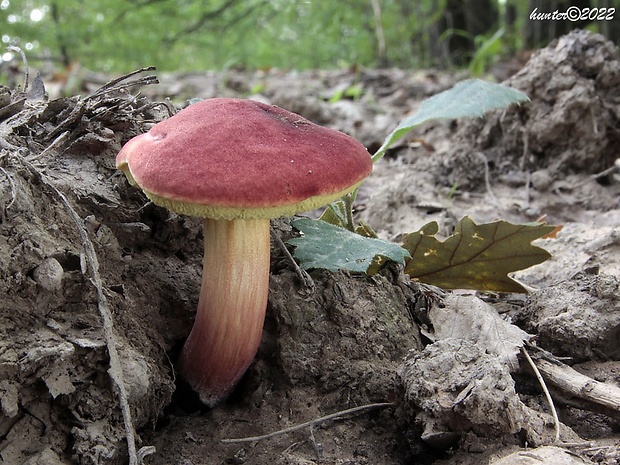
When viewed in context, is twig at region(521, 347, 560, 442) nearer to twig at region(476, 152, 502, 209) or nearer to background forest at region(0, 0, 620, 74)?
twig at region(476, 152, 502, 209)

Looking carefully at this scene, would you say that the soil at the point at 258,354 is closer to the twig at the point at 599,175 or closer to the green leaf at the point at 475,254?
the green leaf at the point at 475,254

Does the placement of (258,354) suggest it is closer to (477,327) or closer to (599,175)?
(477,327)

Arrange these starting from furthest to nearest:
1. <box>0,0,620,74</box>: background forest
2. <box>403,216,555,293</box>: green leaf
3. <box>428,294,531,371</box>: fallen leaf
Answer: <box>0,0,620,74</box>: background forest, <box>403,216,555,293</box>: green leaf, <box>428,294,531,371</box>: fallen leaf

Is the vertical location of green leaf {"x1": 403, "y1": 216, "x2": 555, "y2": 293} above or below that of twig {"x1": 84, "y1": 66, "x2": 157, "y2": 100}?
below

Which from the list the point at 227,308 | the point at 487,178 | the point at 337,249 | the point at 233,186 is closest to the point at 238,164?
the point at 233,186

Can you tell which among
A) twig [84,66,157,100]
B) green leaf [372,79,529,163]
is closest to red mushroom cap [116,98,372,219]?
twig [84,66,157,100]

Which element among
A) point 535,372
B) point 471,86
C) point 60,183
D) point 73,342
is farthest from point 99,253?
point 471,86

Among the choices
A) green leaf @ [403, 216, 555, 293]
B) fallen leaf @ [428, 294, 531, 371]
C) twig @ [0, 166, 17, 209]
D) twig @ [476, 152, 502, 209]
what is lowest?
twig @ [476, 152, 502, 209]
